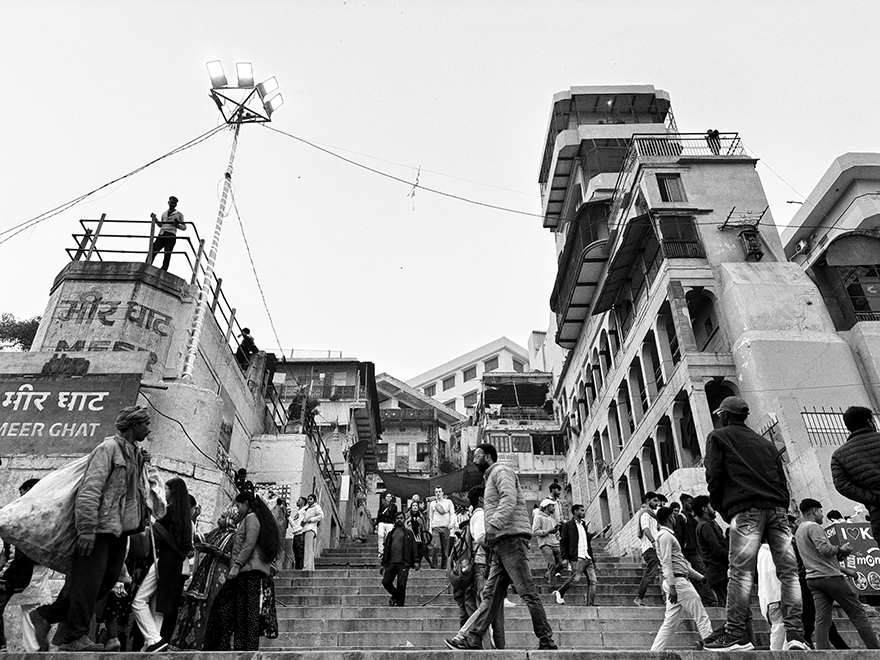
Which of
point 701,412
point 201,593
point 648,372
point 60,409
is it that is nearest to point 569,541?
point 201,593

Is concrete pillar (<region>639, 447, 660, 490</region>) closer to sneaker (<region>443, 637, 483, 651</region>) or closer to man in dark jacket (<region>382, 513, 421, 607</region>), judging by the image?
man in dark jacket (<region>382, 513, 421, 607</region>)

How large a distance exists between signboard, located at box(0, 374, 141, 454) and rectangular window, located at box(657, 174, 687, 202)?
19675 mm

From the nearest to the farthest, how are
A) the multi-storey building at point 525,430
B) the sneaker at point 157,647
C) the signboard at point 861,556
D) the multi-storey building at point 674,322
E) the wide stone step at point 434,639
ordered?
the sneaker at point 157,647, the wide stone step at point 434,639, the signboard at point 861,556, the multi-storey building at point 674,322, the multi-storey building at point 525,430

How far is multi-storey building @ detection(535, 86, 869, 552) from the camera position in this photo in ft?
63.2

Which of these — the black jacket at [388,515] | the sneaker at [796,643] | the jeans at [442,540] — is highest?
the black jacket at [388,515]

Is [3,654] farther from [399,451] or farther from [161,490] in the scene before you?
[399,451]

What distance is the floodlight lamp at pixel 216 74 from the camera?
546 inches

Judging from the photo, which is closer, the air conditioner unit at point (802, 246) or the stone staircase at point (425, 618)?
the stone staircase at point (425, 618)

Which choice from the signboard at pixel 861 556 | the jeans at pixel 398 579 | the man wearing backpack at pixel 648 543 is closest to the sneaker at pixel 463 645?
the jeans at pixel 398 579

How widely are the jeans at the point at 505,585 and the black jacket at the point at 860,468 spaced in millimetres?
2531

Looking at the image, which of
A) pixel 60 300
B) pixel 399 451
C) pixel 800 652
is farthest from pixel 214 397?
pixel 399 451

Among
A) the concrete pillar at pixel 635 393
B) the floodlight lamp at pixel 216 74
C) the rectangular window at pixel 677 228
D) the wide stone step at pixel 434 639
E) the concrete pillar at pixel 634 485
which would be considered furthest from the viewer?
the concrete pillar at pixel 634 485

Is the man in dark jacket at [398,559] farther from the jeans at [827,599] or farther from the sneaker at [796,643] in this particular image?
the sneaker at [796,643]

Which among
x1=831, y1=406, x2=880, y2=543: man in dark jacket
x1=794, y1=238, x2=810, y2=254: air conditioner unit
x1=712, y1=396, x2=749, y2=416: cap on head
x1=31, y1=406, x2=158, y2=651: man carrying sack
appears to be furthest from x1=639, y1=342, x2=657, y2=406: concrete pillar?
x1=31, y1=406, x2=158, y2=651: man carrying sack
